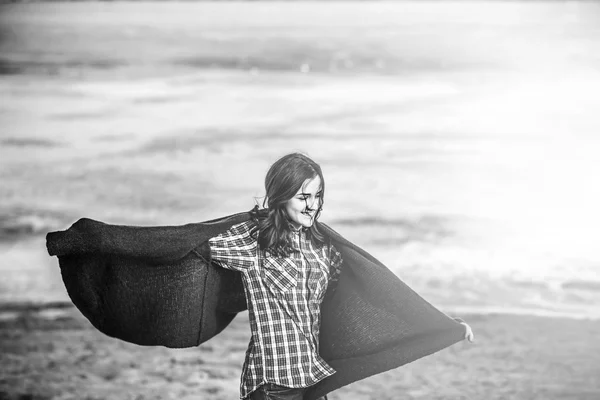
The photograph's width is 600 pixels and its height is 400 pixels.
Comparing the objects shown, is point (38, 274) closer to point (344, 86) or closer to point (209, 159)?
point (209, 159)

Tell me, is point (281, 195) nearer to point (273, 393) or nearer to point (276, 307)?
point (276, 307)

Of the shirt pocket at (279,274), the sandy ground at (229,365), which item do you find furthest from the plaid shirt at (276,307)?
the sandy ground at (229,365)

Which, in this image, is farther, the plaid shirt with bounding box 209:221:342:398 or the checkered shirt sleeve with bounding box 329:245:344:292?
the checkered shirt sleeve with bounding box 329:245:344:292

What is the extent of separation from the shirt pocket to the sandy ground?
4.45 feet

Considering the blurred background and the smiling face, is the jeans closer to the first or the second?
the smiling face

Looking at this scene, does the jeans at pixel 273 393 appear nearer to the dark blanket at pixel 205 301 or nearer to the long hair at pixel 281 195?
the dark blanket at pixel 205 301

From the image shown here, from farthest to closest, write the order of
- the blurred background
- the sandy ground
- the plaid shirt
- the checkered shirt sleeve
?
the blurred background
the sandy ground
the checkered shirt sleeve
the plaid shirt

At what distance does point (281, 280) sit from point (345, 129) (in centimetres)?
193

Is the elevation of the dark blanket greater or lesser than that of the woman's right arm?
lesser

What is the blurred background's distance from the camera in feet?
12.7

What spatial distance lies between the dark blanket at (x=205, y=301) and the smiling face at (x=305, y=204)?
127 mm

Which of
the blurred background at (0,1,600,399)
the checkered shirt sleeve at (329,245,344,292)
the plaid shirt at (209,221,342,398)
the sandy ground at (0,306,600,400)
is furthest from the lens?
the blurred background at (0,1,600,399)

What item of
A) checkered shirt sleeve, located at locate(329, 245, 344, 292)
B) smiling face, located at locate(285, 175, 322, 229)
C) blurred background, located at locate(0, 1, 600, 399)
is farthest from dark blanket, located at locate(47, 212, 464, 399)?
blurred background, located at locate(0, 1, 600, 399)

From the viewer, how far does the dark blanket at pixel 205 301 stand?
7.15ft
